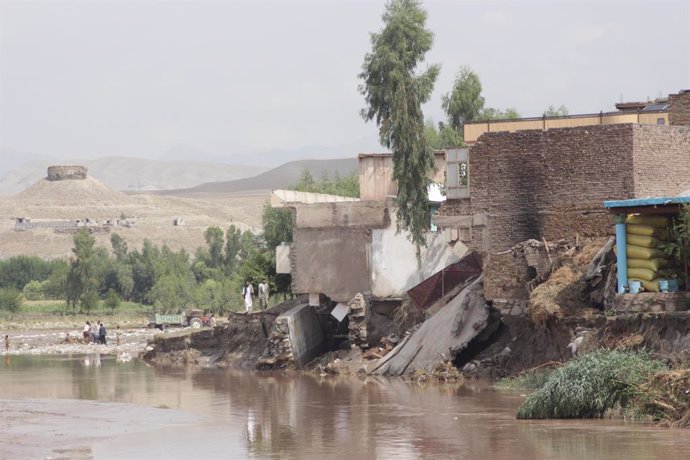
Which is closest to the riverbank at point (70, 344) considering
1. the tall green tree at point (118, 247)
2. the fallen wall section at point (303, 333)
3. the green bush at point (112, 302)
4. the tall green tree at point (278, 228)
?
the tall green tree at point (278, 228)

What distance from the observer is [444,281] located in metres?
32.0

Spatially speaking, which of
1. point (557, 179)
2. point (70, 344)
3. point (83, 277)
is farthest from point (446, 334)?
point (83, 277)

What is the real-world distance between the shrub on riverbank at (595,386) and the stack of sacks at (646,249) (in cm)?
433

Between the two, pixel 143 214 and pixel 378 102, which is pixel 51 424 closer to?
pixel 378 102

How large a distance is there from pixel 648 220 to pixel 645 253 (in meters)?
0.67

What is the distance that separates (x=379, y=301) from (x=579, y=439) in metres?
16.9

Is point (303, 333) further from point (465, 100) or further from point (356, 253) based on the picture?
point (465, 100)

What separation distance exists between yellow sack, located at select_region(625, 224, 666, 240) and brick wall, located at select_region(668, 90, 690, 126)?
572 cm

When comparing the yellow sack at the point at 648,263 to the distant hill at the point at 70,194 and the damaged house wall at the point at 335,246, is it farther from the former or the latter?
the distant hill at the point at 70,194

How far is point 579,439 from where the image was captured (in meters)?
17.5

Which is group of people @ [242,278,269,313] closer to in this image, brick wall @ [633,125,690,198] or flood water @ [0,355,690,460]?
flood water @ [0,355,690,460]

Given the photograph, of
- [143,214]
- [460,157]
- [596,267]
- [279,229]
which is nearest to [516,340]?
[596,267]

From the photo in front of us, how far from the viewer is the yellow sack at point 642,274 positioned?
23812 mm

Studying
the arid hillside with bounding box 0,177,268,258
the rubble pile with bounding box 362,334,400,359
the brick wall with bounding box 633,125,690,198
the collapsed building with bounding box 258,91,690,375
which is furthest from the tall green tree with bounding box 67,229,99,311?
the brick wall with bounding box 633,125,690,198
